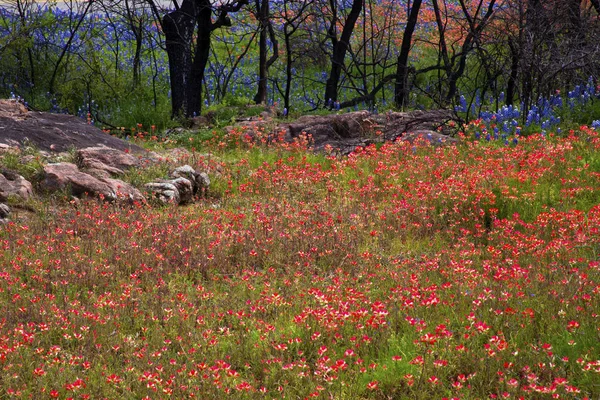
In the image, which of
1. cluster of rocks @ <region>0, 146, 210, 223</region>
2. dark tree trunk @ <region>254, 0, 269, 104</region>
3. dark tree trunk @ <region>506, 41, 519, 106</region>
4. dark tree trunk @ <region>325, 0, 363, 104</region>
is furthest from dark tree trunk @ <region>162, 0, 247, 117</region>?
dark tree trunk @ <region>506, 41, 519, 106</region>

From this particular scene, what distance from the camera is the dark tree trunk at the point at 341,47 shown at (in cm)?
1495

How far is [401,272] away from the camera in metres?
5.71

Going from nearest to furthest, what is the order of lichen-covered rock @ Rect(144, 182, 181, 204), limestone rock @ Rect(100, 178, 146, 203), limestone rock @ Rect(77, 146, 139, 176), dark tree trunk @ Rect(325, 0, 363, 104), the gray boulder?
limestone rock @ Rect(100, 178, 146, 203) → lichen-covered rock @ Rect(144, 182, 181, 204) → limestone rock @ Rect(77, 146, 139, 176) → the gray boulder → dark tree trunk @ Rect(325, 0, 363, 104)

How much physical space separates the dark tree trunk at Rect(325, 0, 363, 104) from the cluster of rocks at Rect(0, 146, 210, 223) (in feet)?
21.8

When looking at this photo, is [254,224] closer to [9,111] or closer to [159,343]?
[159,343]

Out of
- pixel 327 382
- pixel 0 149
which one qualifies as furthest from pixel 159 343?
pixel 0 149

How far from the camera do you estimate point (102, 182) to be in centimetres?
847

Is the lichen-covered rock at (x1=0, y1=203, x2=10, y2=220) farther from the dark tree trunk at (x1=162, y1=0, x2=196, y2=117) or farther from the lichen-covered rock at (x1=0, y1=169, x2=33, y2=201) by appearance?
the dark tree trunk at (x1=162, y1=0, x2=196, y2=117)

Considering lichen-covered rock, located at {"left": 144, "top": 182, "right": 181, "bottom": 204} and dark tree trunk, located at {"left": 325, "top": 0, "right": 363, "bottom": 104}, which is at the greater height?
dark tree trunk, located at {"left": 325, "top": 0, "right": 363, "bottom": 104}

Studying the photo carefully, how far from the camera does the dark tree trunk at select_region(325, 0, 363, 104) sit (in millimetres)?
14953

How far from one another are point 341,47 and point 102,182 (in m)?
8.66

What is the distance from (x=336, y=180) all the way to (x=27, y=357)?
5730mm

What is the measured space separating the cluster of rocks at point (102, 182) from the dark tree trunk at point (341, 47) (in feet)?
21.8

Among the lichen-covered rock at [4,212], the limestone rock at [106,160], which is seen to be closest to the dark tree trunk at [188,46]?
the limestone rock at [106,160]
